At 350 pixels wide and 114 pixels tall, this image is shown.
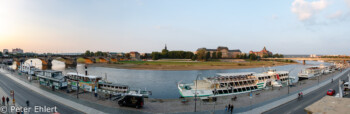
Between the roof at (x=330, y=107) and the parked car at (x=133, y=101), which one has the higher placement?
the roof at (x=330, y=107)

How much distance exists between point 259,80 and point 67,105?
43359 mm

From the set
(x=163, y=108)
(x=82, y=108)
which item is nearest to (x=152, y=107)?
(x=163, y=108)

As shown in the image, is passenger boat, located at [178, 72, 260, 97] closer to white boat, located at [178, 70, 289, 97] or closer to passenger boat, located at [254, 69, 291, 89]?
white boat, located at [178, 70, 289, 97]

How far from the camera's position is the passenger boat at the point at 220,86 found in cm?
3538

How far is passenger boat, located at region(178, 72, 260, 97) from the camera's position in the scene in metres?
35.4

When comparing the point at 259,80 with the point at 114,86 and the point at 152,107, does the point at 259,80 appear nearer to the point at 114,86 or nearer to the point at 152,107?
the point at 152,107

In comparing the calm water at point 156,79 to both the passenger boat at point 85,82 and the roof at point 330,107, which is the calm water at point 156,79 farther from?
the roof at point 330,107

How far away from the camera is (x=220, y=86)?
3853 cm

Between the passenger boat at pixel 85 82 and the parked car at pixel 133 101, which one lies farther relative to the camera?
the passenger boat at pixel 85 82

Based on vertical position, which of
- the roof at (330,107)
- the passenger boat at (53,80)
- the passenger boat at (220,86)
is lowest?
the passenger boat at (220,86)

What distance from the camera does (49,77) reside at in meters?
34.5

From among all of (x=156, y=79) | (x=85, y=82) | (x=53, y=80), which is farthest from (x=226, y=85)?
(x=53, y=80)

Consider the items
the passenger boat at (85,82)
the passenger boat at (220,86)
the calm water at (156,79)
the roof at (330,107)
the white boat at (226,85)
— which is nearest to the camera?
the roof at (330,107)

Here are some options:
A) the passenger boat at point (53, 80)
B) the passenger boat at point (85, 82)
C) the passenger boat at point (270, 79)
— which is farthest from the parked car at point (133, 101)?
the passenger boat at point (270, 79)
